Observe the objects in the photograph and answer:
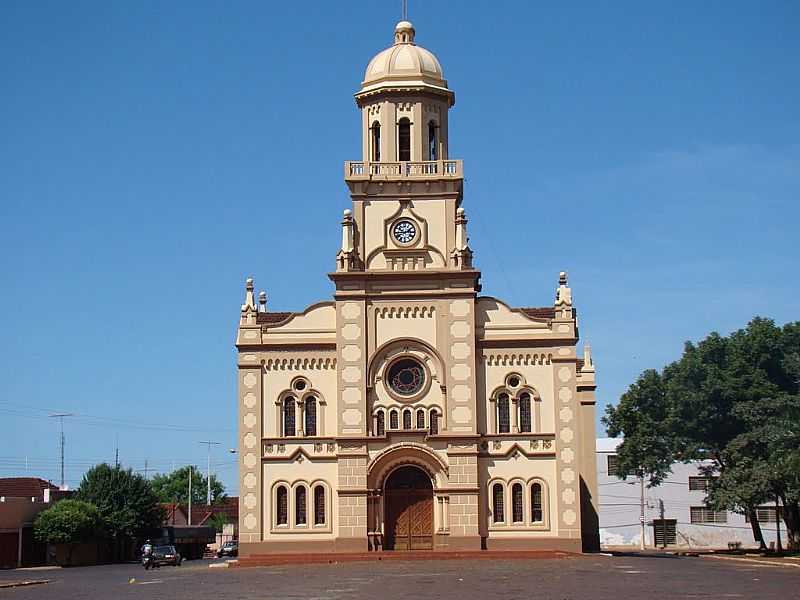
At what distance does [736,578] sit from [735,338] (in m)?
27.7

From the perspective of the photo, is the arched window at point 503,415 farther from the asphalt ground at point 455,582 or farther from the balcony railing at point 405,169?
the balcony railing at point 405,169

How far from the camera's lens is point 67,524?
71.6 m

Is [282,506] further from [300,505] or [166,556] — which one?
[166,556]

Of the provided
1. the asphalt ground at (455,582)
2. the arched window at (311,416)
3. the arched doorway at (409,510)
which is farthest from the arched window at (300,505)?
the asphalt ground at (455,582)

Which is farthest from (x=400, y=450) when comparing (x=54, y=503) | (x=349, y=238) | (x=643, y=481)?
(x=643, y=481)

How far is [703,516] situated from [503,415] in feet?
123

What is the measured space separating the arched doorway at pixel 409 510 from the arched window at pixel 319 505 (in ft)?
9.16

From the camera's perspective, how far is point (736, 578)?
39656 mm

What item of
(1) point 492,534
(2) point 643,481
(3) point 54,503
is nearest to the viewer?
(1) point 492,534

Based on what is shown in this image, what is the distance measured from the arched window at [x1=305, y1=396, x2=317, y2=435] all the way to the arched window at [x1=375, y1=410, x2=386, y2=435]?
292 centimetres

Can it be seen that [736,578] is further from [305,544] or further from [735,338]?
[735,338]

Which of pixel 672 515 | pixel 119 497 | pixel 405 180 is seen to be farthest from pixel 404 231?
pixel 672 515

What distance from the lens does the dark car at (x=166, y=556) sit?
206 ft

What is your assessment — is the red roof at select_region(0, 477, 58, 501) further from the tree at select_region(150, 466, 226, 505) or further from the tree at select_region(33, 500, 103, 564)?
the tree at select_region(150, 466, 226, 505)
